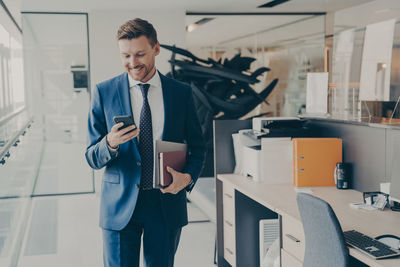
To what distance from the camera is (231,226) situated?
394cm

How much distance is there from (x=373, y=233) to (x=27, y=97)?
21.7ft

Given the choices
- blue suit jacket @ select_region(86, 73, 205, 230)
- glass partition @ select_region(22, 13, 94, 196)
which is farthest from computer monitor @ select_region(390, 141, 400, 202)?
glass partition @ select_region(22, 13, 94, 196)

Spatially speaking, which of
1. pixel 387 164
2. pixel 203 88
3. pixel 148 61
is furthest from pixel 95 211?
pixel 148 61

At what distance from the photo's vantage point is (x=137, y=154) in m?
2.15

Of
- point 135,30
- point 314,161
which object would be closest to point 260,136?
point 314,161

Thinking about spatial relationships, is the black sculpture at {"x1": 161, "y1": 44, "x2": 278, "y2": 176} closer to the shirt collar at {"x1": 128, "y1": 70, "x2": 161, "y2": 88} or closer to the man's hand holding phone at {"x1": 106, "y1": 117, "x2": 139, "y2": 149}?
the shirt collar at {"x1": 128, "y1": 70, "x2": 161, "y2": 88}

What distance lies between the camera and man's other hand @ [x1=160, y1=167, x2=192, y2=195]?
213cm

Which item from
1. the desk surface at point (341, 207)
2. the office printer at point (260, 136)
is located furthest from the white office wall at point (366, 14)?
the desk surface at point (341, 207)

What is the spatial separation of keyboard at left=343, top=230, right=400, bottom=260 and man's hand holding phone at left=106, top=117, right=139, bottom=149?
1.01 metres

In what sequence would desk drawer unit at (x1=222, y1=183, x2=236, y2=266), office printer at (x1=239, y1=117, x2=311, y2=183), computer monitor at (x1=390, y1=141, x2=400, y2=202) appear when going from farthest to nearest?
desk drawer unit at (x1=222, y1=183, x2=236, y2=266) → office printer at (x1=239, y1=117, x2=311, y2=183) → computer monitor at (x1=390, y1=141, x2=400, y2=202)

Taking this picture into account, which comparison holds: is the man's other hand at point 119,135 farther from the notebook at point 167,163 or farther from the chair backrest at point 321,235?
the chair backrest at point 321,235

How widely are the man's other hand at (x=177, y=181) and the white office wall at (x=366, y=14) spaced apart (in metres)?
6.28

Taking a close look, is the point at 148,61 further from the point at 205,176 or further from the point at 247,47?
the point at 247,47

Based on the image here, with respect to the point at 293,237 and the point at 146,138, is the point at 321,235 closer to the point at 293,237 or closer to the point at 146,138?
the point at 293,237
